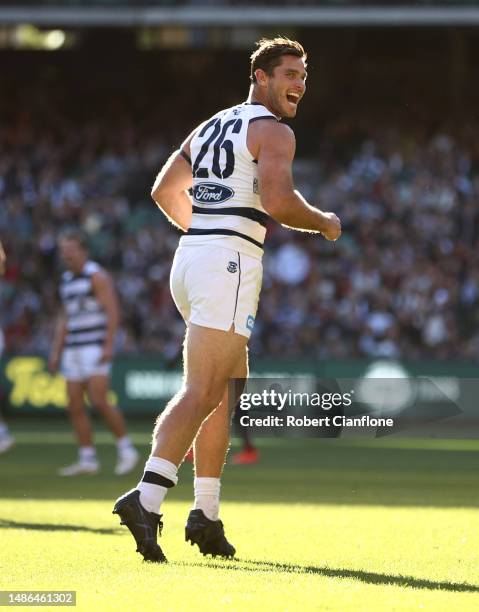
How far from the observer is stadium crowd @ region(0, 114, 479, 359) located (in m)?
24.4

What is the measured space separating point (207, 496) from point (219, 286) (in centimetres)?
111

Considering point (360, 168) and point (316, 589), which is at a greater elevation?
point (360, 168)

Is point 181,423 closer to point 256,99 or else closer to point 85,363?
point 256,99

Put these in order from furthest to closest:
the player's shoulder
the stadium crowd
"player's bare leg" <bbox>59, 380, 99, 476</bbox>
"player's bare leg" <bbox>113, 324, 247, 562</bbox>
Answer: the stadium crowd → "player's bare leg" <bbox>59, 380, 99, 476</bbox> → the player's shoulder → "player's bare leg" <bbox>113, 324, 247, 562</bbox>

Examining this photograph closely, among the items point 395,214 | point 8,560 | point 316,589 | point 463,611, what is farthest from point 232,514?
point 395,214

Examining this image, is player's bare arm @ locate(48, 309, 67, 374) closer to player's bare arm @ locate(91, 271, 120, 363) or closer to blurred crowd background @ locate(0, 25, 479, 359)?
player's bare arm @ locate(91, 271, 120, 363)

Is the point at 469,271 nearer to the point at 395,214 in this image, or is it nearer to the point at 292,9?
the point at 395,214

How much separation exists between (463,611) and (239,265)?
2.33 metres

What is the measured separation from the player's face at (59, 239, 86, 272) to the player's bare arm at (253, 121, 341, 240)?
7.23m

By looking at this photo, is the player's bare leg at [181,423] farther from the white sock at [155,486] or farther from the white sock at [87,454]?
the white sock at [87,454]

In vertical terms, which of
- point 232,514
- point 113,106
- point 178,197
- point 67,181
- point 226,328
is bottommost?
point 232,514

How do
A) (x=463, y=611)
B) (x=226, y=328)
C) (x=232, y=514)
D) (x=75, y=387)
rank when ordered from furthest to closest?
(x=75, y=387), (x=232, y=514), (x=226, y=328), (x=463, y=611)

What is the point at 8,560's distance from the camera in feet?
22.9

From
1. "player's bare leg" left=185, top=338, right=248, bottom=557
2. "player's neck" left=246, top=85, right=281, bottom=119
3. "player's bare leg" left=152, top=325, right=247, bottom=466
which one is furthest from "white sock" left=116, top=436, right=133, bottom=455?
"player's neck" left=246, top=85, right=281, bottom=119
